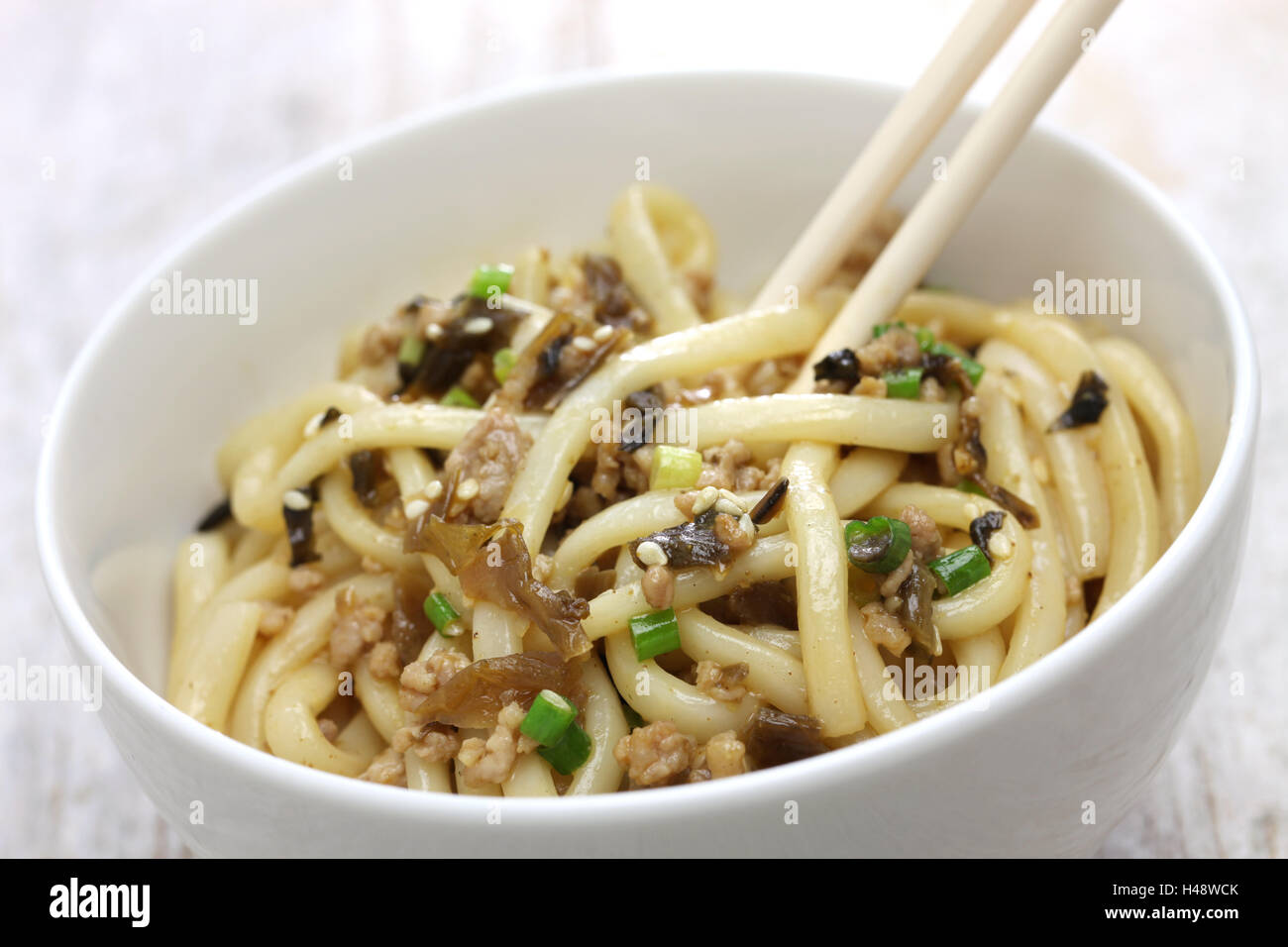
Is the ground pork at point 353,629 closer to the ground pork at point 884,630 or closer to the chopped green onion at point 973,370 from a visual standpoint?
the ground pork at point 884,630

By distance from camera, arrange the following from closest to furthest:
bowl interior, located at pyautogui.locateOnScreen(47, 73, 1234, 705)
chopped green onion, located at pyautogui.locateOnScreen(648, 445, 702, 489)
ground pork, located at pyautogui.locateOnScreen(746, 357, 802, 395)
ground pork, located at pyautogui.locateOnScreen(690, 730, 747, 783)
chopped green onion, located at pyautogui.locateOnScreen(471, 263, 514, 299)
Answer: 1. ground pork, located at pyautogui.locateOnScreen(690, 730, 747, 783)
2. chopped green onion, located at pyautogui.locateOnScreen(648, 445, 702, 489)
3. bowl interior, located at pyautogui.locateOnScreen(47, 73, 1234, 705)
4. ground pork, located at pyautogui.locateOnScreen(746, 357, 802, 395)
5. chopped green onion, located at pyautogui.locateOnScreen(471, 263, 514, 299)

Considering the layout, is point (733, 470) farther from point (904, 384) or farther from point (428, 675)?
point (428, 675)

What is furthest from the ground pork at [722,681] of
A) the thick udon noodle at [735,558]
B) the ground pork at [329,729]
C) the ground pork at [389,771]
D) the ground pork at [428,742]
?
the ground pork at [329,729]

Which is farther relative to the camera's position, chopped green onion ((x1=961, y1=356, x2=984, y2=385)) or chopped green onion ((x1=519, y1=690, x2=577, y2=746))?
chopped green onion ((x1=961, y1=356, x2=984, y2=385))

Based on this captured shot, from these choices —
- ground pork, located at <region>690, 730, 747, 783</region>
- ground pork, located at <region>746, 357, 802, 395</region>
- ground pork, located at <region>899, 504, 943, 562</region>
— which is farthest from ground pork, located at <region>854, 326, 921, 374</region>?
ground pork, located at <region>690, 730, 747, 783</region>

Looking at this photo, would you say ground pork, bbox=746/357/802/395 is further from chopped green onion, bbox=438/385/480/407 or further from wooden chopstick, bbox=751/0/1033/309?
chopped green onion, bbox=438/385/480/407

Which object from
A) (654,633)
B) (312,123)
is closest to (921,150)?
(654,633)

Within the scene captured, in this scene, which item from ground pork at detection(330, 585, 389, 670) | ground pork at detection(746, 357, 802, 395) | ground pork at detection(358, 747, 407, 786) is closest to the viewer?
ground pork at detection(358, 747, 407, 786)
